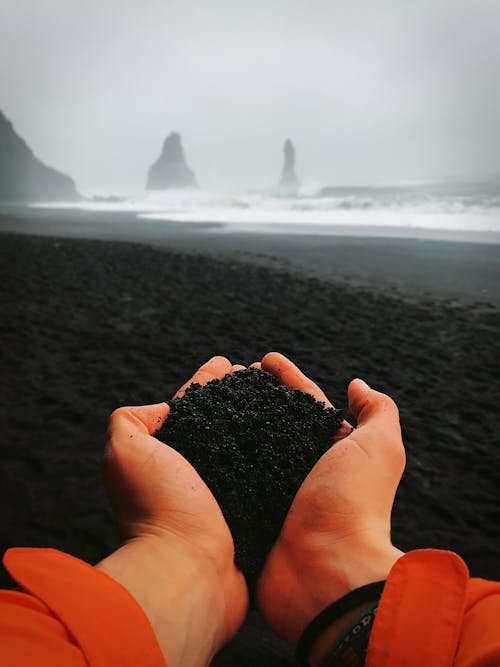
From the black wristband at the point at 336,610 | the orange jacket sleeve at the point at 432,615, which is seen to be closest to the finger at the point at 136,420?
the black wristband at the point at 336,610

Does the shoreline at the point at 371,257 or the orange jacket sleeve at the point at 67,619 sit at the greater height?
the shoreline at the point at 371,257

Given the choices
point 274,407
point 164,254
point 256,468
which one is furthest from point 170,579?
point 164,254

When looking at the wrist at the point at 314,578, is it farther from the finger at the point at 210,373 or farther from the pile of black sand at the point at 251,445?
the finger at the point at 210,373

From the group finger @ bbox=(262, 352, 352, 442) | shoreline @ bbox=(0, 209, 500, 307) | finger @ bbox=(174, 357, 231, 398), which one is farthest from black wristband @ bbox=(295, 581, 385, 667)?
shoreline @ bbox=(0, 209, 500, 307)

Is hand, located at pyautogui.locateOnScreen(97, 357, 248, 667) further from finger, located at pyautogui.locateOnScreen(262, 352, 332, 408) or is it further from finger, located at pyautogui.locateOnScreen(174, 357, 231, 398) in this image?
finger, located at pyautogui.locateOnScreen(262, 352, 332, 408)

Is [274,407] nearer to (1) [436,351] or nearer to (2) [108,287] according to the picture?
(1) [436,351]

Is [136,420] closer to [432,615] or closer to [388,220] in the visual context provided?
[432,615]

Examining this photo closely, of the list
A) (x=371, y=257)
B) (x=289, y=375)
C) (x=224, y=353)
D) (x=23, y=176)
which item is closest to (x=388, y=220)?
(x=371, y=257)
